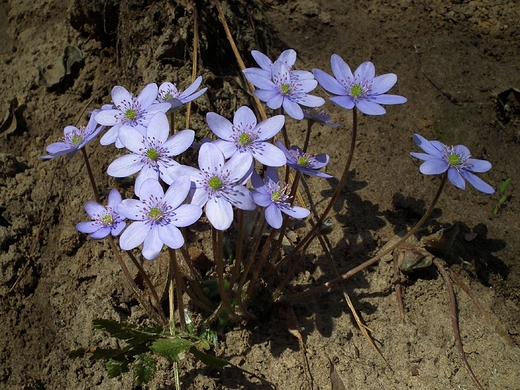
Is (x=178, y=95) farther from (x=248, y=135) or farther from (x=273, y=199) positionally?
(x=273, y=199)

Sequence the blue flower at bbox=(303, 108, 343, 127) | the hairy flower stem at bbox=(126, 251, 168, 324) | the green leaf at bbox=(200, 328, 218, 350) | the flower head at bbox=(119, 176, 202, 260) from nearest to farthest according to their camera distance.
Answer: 1. the flower head at bbox=(119, 176, 202, 260)
2. the hairy flower stem at bbox=(126, 251, 168, 324)
3. the blue flower at bbox=(303, 108, 343, 127)
4. the green leaf at bbox=(200, 328, 218, 350)

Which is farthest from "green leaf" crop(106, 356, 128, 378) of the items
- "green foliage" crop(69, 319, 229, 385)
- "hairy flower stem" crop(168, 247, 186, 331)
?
"hairy flower stem" crop(168, 247, 186, 331)

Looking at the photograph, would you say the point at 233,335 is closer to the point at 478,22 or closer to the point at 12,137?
the point at 12,137

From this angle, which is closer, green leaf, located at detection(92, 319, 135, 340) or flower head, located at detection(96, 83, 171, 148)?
green leaf, located at detection(92, 319, 135, 340)

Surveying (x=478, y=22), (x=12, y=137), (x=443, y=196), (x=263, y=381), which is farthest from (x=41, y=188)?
(x=478, y=22)

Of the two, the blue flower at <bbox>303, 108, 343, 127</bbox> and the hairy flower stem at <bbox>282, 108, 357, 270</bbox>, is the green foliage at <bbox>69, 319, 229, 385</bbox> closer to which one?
the hairy flower stem at <bbox>282, 108, 357, 270</bbox>

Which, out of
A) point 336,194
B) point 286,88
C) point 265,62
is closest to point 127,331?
point 336,194

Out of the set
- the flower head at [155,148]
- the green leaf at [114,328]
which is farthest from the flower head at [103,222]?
the green leaf at [114,328]
